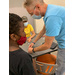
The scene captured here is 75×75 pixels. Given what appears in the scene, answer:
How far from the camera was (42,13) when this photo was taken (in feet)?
2.99

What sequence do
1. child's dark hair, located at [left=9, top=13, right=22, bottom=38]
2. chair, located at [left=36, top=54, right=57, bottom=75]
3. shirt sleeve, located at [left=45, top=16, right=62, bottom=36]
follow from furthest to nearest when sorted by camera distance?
chair, located at [left=36, top=54, right=57, bottom=75] → shirt sleeve, located at [left=45, top=16, right=62, bottom=36] → child's dark hair, located at [left=9, top=13, right=22, bottom=38]

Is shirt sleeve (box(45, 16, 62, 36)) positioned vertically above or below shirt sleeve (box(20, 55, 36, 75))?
above

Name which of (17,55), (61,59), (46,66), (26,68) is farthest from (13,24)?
(61,59)

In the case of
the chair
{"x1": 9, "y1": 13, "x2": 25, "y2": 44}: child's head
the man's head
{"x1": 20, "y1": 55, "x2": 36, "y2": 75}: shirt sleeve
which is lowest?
the chair

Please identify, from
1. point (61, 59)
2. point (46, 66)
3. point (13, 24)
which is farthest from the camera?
point (61, 59)

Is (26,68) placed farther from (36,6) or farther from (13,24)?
(36,6)

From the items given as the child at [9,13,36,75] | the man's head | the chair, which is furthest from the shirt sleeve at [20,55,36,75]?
the man's head

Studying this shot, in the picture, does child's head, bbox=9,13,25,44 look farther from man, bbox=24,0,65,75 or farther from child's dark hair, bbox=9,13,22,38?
man, bbox=24,0,65,75

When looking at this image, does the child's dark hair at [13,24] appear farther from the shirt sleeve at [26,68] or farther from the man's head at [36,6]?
the man's head at [36,6]

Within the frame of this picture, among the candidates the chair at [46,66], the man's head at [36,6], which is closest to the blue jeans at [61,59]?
the chair at [46,66]
